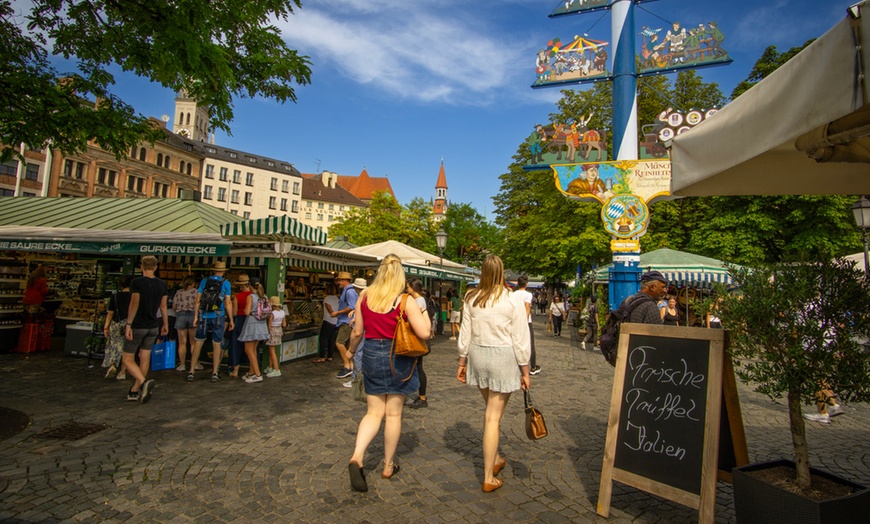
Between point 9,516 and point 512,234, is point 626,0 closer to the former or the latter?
point 9,516

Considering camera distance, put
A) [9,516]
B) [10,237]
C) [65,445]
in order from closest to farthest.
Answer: [9,516], [65,445], [10,237]

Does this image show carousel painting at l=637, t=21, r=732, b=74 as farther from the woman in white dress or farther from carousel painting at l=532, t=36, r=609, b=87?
the woman in white dress

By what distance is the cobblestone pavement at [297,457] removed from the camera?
3.24 metres

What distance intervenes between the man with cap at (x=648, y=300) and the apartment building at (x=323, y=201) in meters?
85.5

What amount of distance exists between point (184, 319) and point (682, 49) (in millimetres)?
11543

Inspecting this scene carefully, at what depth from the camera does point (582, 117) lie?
36.9 ft

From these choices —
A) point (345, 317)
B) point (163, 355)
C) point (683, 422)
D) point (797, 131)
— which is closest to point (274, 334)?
point (345, 317)

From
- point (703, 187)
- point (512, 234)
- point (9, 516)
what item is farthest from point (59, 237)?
point (512, 234)

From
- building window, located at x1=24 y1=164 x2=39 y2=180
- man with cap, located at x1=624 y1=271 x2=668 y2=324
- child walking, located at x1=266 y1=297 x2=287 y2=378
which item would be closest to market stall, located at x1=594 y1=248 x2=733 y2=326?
man with cap, located at x1=624 y1=271 x2=668 y2=324

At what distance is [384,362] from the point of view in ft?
11.9

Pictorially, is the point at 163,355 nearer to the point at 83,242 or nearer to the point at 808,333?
the point at 83,242

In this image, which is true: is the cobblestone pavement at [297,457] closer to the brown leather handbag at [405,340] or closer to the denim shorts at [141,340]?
the denim shorts at [141,340]

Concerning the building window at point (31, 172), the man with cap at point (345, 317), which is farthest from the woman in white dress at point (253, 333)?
the building window at point (31, 172)

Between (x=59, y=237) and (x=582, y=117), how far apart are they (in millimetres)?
11403
